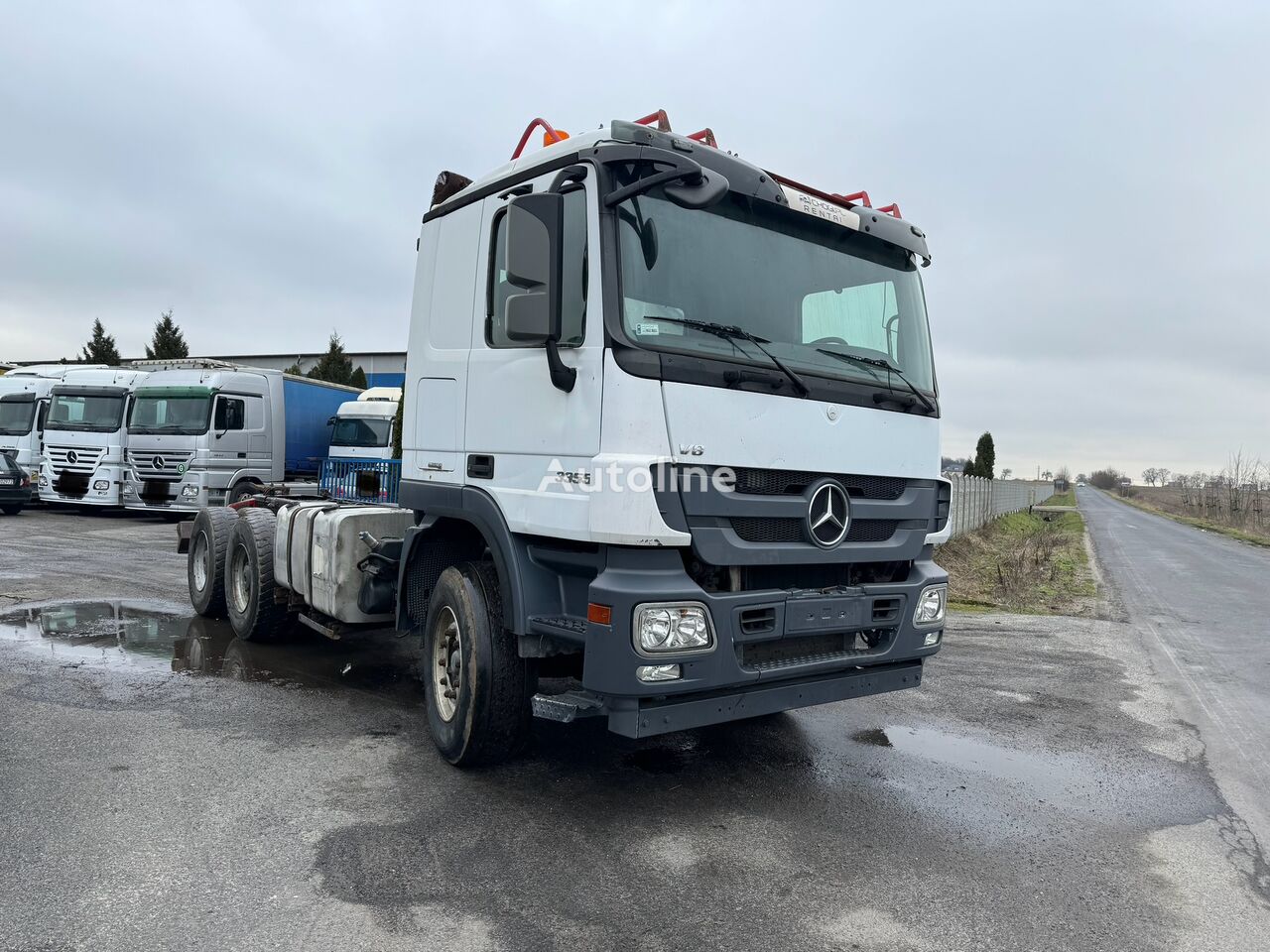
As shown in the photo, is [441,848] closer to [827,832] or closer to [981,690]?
[827,832]

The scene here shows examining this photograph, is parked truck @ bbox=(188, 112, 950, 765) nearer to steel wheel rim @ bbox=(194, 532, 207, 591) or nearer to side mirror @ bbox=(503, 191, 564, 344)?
side mirror @ bbox=(503, 191, 564, 344)

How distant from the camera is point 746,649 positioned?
3918mm

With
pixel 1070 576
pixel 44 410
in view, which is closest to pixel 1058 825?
pixel 1070 576

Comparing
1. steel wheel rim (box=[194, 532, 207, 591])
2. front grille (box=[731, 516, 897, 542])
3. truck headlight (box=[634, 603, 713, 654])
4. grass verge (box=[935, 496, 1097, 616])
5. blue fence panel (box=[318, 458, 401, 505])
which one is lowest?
grass verge (box=[935, 496, 1097, 616])

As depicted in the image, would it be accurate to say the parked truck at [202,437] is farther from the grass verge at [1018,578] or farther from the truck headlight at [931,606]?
the truck headlight at [931,606]

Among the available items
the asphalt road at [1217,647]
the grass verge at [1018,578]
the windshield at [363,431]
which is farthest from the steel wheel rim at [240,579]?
A: the windshield at [363,431]

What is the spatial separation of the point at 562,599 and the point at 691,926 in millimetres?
1468

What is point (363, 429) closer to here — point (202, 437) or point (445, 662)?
point (202, 437)

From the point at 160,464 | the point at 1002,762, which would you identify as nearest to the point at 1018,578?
the point at 1002,762

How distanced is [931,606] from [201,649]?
5.56 metres

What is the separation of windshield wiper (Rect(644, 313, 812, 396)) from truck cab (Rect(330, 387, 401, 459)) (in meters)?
17.7

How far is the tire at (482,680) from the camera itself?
4184 mm

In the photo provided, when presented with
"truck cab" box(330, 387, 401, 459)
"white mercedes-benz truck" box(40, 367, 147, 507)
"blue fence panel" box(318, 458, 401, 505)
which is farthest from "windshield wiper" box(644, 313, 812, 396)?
"white mercedes-benz truck" box(40, 367, 147, 507)

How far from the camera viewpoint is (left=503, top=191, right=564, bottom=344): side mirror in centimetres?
370
